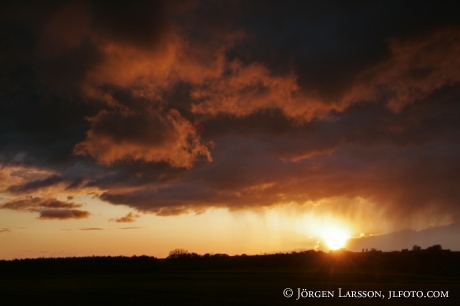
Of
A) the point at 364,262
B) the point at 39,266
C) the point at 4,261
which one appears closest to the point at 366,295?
the point at 364,262

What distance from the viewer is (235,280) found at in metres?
83.3

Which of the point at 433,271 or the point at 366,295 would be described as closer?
the point at 366,295

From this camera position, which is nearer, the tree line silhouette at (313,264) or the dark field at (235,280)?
the dark field at (235,280)

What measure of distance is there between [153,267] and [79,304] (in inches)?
4852

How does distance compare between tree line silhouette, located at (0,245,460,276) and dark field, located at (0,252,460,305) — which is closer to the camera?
dark field, located at (0,252,460,305)

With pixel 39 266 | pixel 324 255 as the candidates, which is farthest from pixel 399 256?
pixel 39 266

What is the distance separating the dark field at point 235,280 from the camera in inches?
1693

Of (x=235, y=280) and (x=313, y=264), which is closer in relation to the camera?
(x=235, y=280)

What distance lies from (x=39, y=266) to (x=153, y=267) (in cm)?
5408

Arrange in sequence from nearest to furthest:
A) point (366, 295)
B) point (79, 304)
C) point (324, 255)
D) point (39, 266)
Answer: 1. point (79, 304)
2. point (366, 295)
3. point (39, 266)
4. point (324, 255)

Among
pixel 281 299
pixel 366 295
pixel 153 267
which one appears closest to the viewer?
pixel 281 299

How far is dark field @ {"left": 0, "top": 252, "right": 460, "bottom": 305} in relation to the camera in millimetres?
43000

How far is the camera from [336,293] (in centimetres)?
4803

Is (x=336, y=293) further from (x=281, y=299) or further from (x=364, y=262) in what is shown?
(x=364, y=262)
